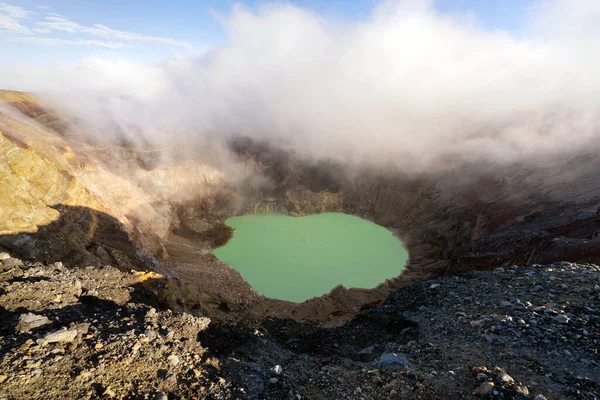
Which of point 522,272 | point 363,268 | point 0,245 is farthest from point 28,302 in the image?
point 363,268

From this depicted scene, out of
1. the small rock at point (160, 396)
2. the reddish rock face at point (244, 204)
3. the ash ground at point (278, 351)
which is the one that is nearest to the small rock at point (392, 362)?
the ash ground at point (278, 351)

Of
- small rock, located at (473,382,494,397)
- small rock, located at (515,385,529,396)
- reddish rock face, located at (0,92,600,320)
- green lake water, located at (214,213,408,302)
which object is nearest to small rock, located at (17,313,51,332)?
small rock, located at (473,382,494,397)

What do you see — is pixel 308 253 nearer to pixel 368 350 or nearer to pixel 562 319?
pixel 368 350

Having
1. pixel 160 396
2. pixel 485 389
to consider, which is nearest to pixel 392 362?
pixel 485 389

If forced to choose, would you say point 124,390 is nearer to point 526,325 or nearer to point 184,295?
point 526,325

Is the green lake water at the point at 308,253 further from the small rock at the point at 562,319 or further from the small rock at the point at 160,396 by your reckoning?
the small rock at the point at 160,396

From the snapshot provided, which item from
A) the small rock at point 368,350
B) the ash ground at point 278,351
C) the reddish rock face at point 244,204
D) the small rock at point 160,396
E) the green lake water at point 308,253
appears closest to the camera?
the small rock at point 160,396
